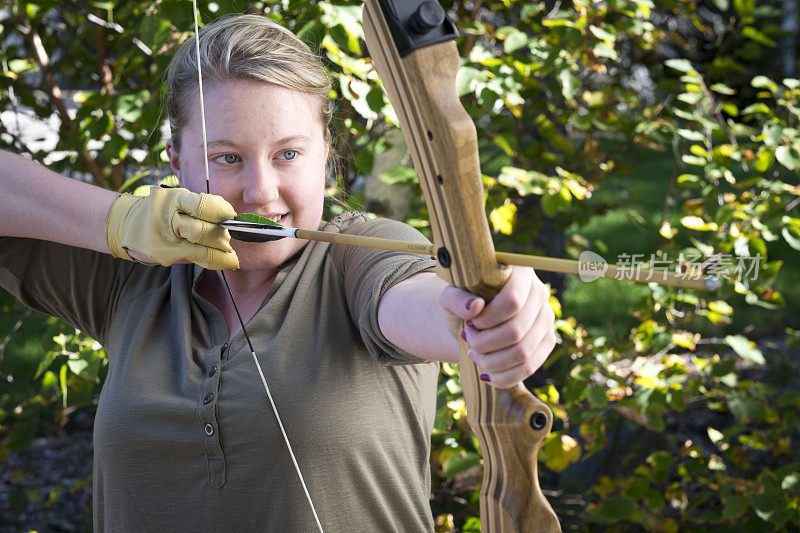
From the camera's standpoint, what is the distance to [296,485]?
1143mm

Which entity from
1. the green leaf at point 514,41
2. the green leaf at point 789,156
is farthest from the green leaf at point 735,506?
the green leaf at point 514,41

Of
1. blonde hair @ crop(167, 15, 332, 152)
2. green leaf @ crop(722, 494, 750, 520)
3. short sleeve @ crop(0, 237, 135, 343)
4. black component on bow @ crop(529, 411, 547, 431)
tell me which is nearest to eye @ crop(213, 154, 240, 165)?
blonde hair @ crop(167, 15, 332, 152)

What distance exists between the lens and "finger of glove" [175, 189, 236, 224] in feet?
3.72

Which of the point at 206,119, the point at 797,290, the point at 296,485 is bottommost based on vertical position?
the point at 797,290

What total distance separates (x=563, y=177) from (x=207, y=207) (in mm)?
1221

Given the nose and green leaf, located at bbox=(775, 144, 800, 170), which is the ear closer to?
the nose

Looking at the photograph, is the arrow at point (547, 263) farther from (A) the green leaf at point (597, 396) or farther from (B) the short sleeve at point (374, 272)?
(A) the green leaf at point (597, 396)

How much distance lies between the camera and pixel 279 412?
1.13m

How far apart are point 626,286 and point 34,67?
7.94ft

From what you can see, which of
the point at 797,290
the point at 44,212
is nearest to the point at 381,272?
the point at 44,212

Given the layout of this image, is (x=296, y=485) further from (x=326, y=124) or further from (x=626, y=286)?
(x=626, y=286)

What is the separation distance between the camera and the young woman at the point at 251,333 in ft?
3.73

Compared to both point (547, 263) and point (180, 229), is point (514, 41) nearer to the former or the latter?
point (180, 229)

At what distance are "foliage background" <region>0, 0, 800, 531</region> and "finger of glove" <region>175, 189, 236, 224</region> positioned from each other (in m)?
0.58
